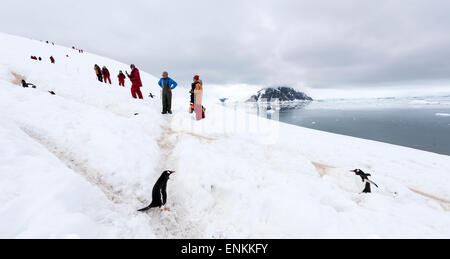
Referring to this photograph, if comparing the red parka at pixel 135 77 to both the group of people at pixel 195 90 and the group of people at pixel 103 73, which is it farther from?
the group of people at pixel 103 73

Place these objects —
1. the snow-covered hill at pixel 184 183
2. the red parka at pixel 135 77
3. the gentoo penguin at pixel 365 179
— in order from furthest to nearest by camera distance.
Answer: the red parka at pixel 135 77 → the gentoo penguin at pixel 365 179 → the snow-covered hill at pixel 184 183

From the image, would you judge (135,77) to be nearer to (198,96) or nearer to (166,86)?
(166,86)

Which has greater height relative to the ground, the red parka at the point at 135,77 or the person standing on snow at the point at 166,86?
the red parka at the point at 135,77

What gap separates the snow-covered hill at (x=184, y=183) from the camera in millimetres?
3449

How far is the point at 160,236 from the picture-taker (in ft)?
12.5

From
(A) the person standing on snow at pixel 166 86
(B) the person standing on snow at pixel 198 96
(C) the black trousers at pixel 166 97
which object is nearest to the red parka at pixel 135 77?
(A) the person standing on snow at pixel 166 86

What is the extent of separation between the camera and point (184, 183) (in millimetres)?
5355

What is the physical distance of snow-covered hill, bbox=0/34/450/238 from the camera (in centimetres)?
345

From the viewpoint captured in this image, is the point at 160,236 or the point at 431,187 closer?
the point at 160,236

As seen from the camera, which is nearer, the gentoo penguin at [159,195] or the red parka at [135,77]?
the gentoo penguin at [159,195]

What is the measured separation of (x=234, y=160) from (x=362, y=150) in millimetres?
8210

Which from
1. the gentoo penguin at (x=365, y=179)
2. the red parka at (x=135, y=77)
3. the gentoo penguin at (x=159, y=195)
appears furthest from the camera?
the red parka at (x=135, y=77)
